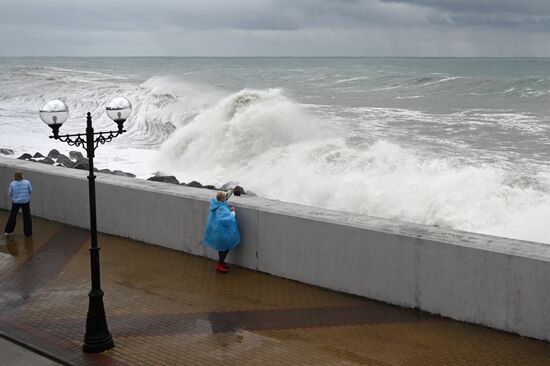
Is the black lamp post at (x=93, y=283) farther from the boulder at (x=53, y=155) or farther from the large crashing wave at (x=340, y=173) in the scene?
the boulder at (x=53, y=155)

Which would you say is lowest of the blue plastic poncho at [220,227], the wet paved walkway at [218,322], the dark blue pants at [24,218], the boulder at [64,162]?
the wet paved walkway at [218,322]

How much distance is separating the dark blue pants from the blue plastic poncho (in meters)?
4.06

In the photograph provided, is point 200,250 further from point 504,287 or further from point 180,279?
point 504,287

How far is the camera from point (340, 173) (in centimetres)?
1919

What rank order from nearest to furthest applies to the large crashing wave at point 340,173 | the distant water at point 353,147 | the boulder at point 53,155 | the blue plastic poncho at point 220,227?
the blue plastic poncho at point 220,227 < the large crashing wave at point 340,173 < the distant water at point 353,147 < the boulder at point 53,155

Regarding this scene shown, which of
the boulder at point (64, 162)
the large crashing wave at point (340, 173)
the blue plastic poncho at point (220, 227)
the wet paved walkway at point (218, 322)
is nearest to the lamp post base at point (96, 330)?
the wet paved walkway at point (218, 322)

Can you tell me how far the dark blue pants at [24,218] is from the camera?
36.2 feet

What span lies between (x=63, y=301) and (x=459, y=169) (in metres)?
13.0

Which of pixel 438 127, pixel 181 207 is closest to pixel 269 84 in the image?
pixel 438 127

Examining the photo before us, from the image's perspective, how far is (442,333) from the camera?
6.89 m

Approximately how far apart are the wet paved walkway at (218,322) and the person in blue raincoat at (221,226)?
479 mm

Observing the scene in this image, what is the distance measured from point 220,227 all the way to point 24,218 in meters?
4.34

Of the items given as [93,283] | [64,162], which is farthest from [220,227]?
[64,162]

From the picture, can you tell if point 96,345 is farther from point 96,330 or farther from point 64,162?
point 64,162
